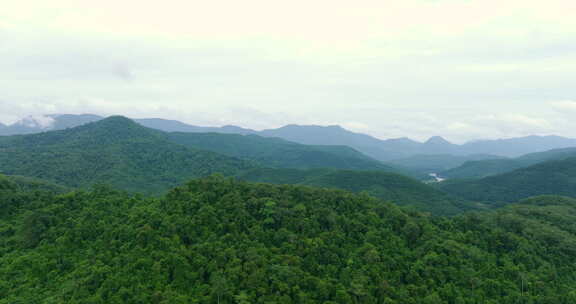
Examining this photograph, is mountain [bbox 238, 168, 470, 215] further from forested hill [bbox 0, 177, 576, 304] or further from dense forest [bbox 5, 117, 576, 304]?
forested hill [bbox 0, 177, 576, 304]

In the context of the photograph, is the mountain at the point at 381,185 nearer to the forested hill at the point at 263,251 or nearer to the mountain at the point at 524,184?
the mountain at the point at 524,184

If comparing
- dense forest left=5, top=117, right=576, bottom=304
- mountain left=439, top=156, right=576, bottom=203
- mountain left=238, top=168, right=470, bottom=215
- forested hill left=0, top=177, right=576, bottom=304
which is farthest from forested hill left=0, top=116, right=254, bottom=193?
mountain left=439, top=156, right=576, bottom=203

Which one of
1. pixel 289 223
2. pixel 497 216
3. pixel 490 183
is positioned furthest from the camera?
pixel 490 183

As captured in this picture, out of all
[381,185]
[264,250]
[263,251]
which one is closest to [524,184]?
[381,185]

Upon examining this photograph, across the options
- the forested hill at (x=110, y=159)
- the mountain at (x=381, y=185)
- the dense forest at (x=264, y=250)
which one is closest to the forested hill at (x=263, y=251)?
the dense forest at (x=264, y=250)

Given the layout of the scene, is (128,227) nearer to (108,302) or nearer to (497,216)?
(108,302)

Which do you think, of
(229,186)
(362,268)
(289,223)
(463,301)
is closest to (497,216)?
(463,301)
